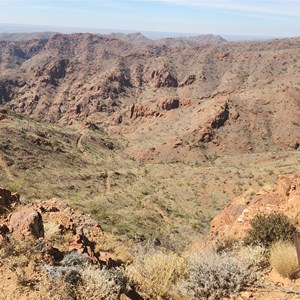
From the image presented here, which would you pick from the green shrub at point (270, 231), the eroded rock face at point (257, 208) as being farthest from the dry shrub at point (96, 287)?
the eroded rock face at point (257, 208)

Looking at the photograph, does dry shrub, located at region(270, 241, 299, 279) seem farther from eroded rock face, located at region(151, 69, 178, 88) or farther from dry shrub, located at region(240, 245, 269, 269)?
eroded rock face, located at region(151, 69, 178, 88)

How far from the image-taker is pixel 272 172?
43.5 m

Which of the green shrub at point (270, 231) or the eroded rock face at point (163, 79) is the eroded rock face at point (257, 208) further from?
the eroded rock face at point (163, 79)

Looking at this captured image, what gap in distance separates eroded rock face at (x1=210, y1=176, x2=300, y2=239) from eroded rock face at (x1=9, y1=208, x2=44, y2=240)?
5778 millimetres

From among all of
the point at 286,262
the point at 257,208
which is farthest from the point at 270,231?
the point at 257,208

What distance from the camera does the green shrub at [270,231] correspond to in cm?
948

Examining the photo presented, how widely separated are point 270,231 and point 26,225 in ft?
19.4

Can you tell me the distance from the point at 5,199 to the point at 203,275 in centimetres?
814

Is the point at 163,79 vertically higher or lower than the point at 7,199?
higher

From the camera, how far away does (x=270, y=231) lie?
959 centimetres

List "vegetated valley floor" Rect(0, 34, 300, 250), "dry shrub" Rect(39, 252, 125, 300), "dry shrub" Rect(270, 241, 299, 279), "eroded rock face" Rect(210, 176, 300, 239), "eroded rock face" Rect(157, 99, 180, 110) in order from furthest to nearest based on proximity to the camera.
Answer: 1. "eroded rock face" Rect(157, 99, 180, 110)
2. "vegetated valley floor" Rect(0, 34, 300, 250)
3. "eroded rock face" Rect(210, 176, 300, 239)
4. "dry shrub" Rect(270, 241, 299, 279)
5. "dry shrub" Rect(39, 252, 125, 300)

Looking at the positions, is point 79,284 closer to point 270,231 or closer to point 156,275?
point 156,275

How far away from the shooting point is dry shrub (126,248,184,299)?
7.40m

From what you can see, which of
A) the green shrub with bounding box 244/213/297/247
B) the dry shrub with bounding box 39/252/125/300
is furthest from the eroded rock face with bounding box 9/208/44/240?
the green shrub with bounding box 244/213/297/247
